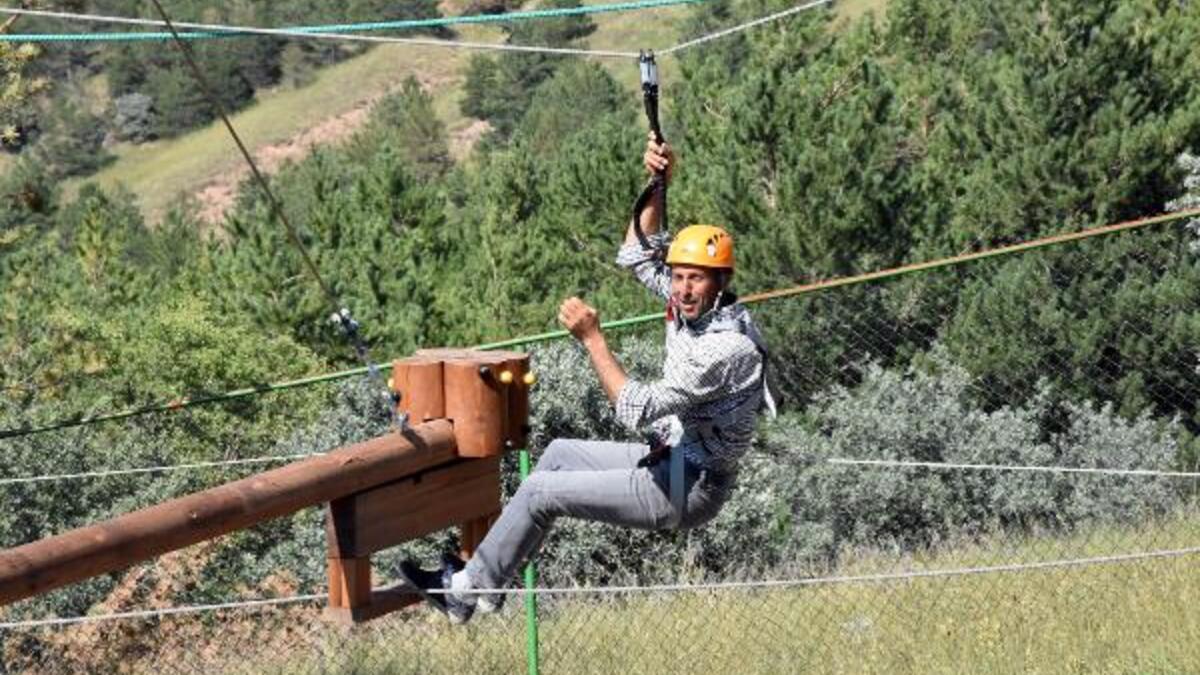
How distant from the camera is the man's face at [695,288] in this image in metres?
5.34

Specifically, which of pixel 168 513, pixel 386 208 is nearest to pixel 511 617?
pixel 168 513

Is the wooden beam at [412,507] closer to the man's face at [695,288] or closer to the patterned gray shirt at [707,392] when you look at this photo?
the patterned gray shirt at [707,392]

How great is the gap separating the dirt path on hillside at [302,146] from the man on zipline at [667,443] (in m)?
76.6

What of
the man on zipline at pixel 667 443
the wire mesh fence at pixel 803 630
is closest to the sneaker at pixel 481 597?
the man on zipline at pixel 667 443

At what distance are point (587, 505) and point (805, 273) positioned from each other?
66.0 ft

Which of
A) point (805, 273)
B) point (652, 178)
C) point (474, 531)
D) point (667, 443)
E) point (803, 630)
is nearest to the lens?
point (667, 443)

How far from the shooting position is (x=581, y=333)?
5203 millimetres

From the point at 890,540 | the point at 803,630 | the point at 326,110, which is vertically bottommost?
the point at 326,110

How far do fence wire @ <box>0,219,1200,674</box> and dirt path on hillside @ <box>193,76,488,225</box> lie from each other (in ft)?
235

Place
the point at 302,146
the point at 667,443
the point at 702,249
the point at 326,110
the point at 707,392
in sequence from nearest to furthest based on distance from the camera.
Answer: the point at 707,392, the point at 702,249, the point at 667,443, the point at 302,146, the point at 326,110

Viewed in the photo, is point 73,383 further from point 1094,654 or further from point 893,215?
point 1094,654

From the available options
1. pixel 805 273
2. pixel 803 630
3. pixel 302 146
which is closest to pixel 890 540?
pixel 803 630

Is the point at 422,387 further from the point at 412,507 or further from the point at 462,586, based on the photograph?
the point at 462,586

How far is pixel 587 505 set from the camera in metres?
5.46
